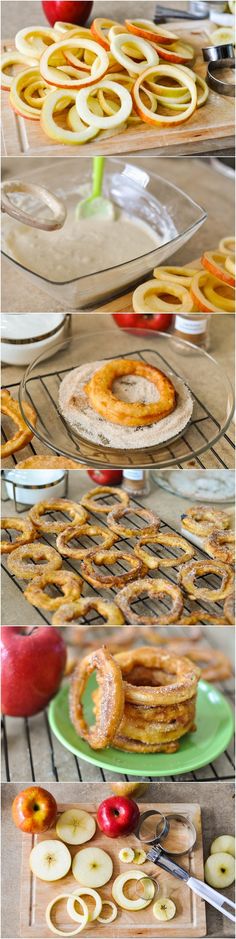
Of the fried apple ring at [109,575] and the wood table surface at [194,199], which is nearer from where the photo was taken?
the fried apple ring at [109,575]

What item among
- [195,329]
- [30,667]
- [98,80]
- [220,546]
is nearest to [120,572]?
[220,546]

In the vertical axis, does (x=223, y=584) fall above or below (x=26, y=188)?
below

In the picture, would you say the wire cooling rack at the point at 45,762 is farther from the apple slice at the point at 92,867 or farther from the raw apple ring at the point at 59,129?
the raw apple ring at the point at 59,129

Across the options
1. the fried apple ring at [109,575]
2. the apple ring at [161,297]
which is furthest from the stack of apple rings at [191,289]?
the fried apple ring at [109,575]

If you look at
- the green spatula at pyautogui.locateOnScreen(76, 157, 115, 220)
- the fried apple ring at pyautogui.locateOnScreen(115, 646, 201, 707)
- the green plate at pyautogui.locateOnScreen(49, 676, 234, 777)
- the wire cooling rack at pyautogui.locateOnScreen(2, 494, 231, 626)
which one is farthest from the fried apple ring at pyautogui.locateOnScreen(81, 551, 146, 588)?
the green spatula at pyautogui.locateOnScreen(76, 157, 115, 220)

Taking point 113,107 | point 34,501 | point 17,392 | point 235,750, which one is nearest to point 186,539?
point 34,501

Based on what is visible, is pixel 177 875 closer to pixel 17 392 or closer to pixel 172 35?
pixel 17 392
